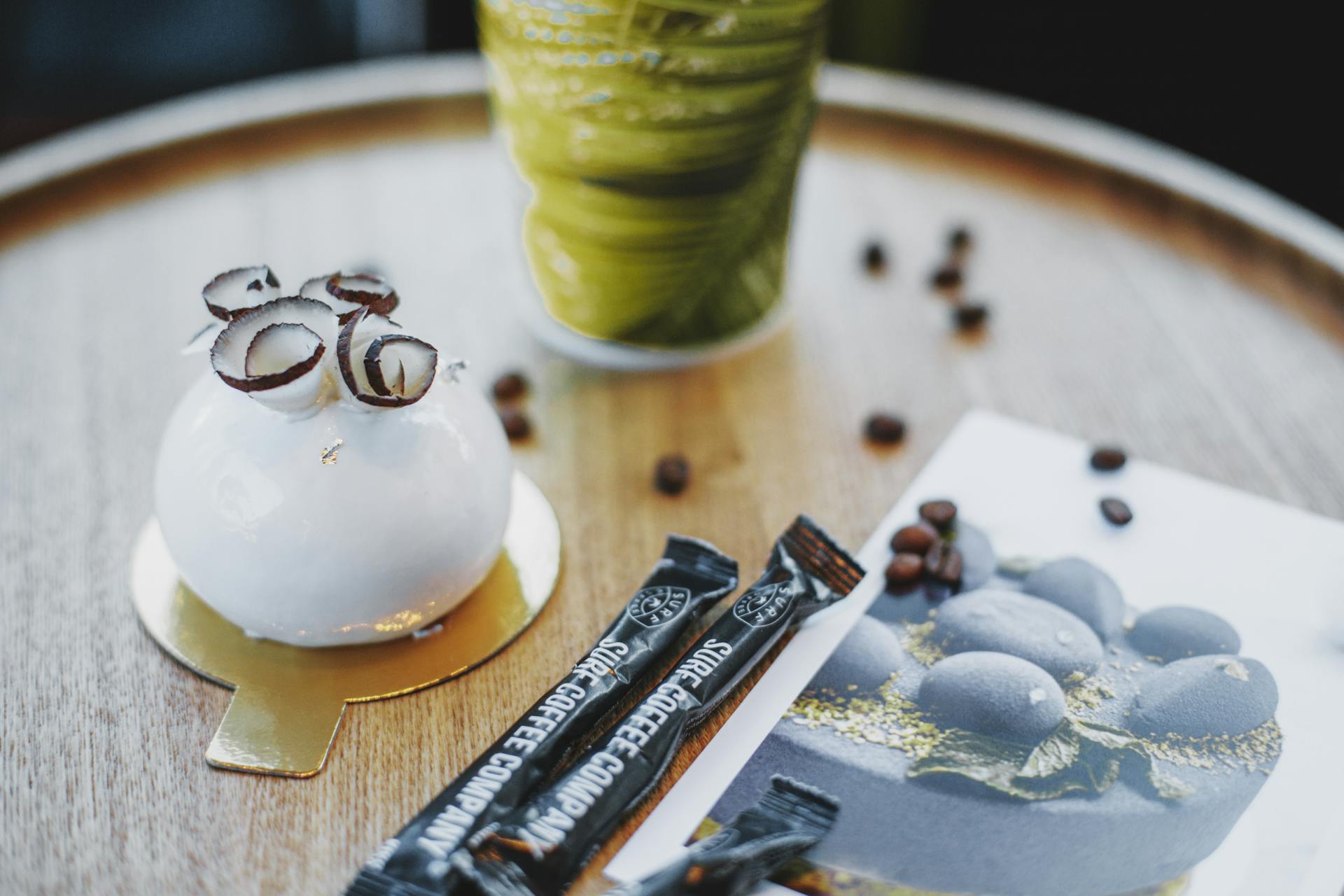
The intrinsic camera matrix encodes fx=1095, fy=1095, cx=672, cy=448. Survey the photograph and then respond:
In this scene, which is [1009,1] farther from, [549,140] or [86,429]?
[86,429]

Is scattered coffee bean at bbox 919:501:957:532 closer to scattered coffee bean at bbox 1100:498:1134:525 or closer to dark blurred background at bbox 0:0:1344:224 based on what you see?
scattered coffee bean at bbox 1100:498:1134:525

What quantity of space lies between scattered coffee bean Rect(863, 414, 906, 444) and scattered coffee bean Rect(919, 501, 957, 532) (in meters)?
0.08

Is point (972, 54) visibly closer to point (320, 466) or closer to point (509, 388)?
point (509, 388)

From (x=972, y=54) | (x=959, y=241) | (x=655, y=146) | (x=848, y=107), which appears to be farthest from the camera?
(x=972, y=54)

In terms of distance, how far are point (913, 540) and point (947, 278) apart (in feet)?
0.96

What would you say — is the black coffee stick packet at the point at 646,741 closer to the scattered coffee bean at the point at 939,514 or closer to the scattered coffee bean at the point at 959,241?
the scattered coffee bean at the point at 939,514

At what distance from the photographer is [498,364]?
0.71m

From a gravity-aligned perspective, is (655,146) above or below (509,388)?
above

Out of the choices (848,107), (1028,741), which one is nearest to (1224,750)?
(1028,741)

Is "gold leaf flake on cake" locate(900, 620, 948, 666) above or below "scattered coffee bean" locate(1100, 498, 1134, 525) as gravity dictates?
below

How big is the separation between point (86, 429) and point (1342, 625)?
2.23ft

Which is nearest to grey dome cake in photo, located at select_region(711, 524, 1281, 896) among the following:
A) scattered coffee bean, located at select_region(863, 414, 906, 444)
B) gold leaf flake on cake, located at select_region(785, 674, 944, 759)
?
gold leaf flake on cake, located at select_region(785, 674, 944, 759)

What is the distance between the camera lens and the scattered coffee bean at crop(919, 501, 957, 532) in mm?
572

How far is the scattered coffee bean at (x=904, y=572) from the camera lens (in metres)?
0.54
